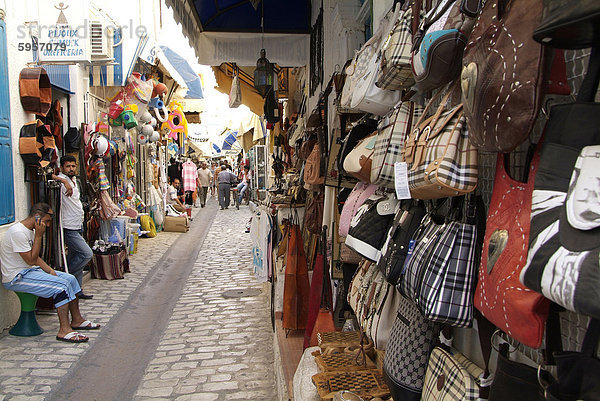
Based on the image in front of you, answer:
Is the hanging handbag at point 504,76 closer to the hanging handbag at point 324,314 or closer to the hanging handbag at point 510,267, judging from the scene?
the hanging handbag at point 510,267

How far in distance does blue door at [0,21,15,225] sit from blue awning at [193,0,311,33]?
2782 millimetres

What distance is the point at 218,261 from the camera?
38.7 feet

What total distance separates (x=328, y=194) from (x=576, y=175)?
3.56 meters

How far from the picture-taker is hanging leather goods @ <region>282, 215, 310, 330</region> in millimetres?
5359

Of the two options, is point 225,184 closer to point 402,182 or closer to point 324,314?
point 324,314

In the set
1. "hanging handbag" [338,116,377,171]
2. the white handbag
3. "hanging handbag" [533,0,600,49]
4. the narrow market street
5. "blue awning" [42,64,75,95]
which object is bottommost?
the narrow market street

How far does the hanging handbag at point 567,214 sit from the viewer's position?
2.85 ft

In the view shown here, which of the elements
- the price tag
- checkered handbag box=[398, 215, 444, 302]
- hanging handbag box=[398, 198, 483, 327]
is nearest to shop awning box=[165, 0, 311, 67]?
the price tag

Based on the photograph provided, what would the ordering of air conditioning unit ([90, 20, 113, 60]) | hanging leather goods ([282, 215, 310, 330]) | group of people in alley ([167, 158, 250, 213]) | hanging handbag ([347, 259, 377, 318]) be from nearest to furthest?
hanging handbag ([347, 259, 377, 318]) → hanging leather goods ([282, 215, 310, 330]) → air conditioning unit ([90, 20, 113, 60]) → group of people in alley ([167, 158, 250, 213])

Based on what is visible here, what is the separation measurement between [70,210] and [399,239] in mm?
7256

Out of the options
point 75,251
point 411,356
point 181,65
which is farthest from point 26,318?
point 181,65

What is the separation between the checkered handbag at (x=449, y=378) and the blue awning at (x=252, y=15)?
668 centimetres

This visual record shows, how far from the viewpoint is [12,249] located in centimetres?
611

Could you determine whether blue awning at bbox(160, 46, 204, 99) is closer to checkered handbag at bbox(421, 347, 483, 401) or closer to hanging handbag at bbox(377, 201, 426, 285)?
hanging handbag at bbox(377, 201, 426, 285)
